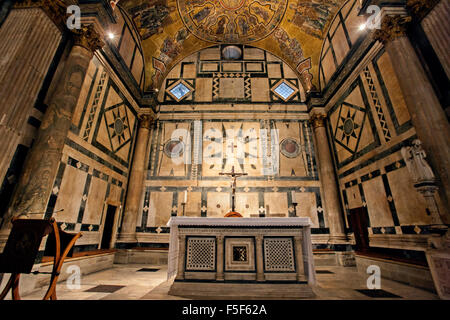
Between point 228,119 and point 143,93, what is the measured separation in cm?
429

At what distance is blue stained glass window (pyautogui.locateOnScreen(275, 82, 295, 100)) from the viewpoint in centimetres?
1016

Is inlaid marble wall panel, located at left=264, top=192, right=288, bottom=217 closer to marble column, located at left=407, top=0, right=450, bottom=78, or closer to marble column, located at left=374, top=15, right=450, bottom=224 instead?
marble column, located at left=374, top=15, right=450, bottom=224

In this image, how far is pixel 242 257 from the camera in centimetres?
382

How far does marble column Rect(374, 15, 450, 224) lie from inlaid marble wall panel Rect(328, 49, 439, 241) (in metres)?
0.83

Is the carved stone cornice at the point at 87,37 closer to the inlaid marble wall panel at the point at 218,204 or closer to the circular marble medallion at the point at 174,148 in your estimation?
the circular marble medallion at the point at 174,148

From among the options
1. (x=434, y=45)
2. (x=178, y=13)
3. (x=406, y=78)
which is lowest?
(x=406, y=78)

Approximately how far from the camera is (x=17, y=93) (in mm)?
3988

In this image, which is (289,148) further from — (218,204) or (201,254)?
(201,254)

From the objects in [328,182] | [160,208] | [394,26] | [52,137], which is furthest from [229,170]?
[394,26]

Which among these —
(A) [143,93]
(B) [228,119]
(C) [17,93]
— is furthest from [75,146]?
(B) [228,119]

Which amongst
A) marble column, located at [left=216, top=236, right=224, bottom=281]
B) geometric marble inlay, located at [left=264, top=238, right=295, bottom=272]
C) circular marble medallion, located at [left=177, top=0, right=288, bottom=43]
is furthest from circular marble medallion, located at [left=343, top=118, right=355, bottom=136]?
marble column, located at [left=216, top=236, right=224, bottom=281]

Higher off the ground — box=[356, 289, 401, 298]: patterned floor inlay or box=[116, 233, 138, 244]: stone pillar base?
box=[116, 233, 138, 244]: stone pillar base
